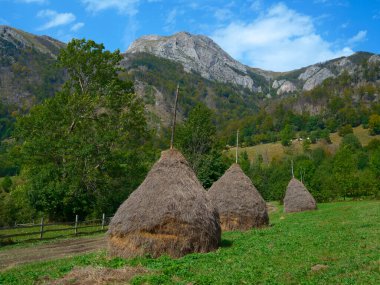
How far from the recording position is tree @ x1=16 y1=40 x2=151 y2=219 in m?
30.4

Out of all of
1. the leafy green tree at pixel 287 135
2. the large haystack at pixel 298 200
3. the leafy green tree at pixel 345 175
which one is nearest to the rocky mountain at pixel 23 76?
the leafy green tree at pixel 287 135

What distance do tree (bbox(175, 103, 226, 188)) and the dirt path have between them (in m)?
32.0

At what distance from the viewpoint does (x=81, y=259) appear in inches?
518

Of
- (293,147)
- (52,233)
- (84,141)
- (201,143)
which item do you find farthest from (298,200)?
(293,147)

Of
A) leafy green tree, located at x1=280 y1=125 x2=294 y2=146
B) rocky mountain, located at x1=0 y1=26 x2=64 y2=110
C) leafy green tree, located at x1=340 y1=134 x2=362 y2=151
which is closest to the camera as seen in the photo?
leafy green tree, located at x1=340 y1=134 x2=362 y2=151

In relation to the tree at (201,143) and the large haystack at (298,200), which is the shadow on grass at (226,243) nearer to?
the large haystack at (298,200)

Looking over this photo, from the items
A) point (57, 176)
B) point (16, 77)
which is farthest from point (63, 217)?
point (16, 77)

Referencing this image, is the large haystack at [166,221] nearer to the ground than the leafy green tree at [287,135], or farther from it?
nearer to the ground

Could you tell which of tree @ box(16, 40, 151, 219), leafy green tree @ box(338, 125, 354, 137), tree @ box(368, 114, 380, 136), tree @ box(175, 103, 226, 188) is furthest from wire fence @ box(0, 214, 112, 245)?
tree @ box(368, 114, 380, 136)

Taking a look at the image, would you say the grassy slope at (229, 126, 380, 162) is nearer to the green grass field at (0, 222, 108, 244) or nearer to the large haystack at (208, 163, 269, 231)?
the green grass field at (0, 222, 108, 244)

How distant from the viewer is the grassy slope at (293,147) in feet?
396

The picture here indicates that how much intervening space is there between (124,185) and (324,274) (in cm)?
2703

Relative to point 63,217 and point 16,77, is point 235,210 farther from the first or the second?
point 16,77

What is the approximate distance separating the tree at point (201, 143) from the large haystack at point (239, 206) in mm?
28725
